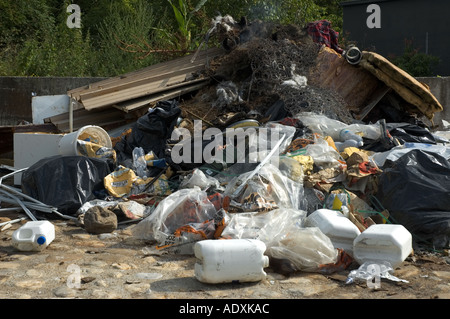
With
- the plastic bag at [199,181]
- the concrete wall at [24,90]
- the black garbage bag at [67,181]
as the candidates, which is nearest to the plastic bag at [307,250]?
the plastic bag at [199,181]

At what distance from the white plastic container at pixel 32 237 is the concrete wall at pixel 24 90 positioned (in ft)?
14.9

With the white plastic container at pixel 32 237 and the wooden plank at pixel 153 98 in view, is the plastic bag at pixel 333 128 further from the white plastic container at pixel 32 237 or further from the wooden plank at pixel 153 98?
the white plastic container at pixel 32 237

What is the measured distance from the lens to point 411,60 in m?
14.1

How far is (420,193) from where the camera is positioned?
15.2 feet

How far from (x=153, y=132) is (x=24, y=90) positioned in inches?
123

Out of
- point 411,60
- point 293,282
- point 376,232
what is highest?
point 411,60

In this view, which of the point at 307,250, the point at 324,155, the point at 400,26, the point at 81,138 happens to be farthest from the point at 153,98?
the point at 400,26

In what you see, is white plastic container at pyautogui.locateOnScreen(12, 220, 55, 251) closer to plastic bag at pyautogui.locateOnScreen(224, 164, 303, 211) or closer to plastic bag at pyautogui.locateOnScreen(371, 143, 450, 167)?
plastic bag at pyautogui.locateOnScreen(224, 164, 303, 211)

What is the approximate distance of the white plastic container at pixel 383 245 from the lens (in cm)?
379

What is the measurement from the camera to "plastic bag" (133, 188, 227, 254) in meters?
4.27
